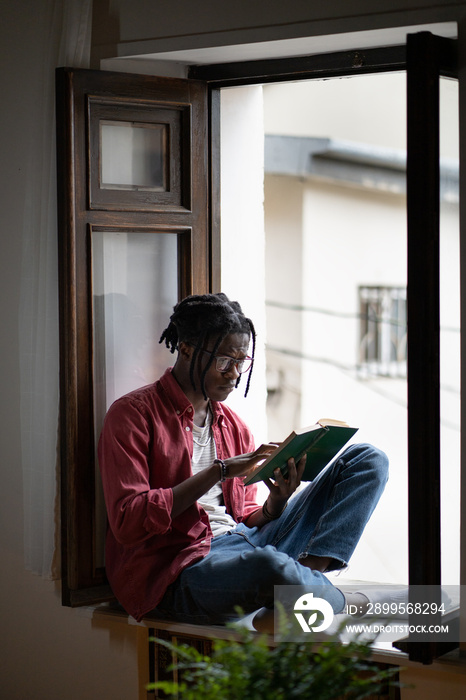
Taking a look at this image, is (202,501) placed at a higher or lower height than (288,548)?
higher

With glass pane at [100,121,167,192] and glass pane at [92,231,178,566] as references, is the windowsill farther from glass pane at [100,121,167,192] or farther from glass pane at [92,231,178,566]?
glass pane at [100,121,167,192]

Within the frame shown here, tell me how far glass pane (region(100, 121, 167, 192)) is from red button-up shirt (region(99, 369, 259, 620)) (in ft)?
1.99

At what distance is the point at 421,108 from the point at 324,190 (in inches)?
298

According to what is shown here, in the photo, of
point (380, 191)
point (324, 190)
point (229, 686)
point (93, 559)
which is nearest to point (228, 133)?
point (93, 559)

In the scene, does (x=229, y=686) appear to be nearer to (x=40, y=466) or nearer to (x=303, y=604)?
(x=303, y=604)

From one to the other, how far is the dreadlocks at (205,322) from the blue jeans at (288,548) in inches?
17.3

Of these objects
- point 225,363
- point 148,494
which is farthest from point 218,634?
point 225,363

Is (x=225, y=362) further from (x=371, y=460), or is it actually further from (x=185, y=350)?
(x=371, y=460)

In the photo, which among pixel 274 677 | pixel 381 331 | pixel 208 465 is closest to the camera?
pixel 274 677

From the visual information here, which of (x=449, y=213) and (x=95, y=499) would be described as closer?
(x=449, y=213)

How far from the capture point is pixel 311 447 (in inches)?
99.7

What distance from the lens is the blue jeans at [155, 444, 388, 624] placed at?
246 cm

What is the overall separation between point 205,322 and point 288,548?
2.27 ft

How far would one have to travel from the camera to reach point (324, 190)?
32.2 feet
